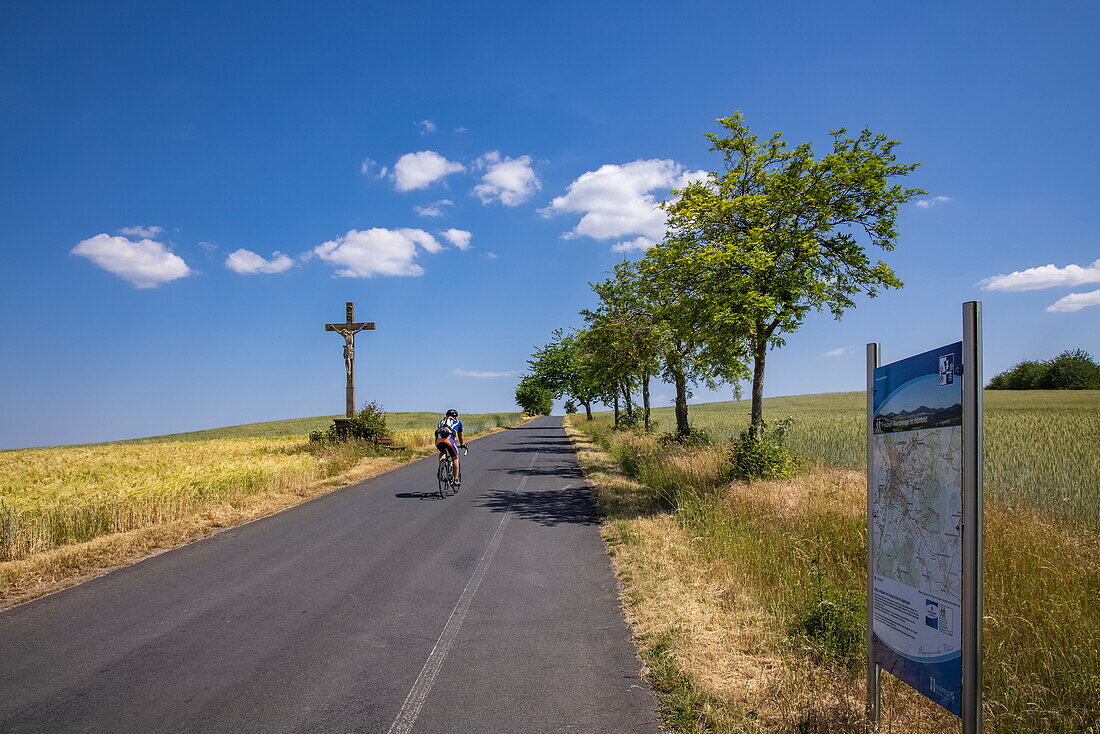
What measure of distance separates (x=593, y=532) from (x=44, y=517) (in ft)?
29.4

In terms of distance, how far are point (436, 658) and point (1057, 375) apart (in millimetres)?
95515

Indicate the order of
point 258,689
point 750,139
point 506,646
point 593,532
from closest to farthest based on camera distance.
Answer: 1. point 258,689
2. point 506,646
3. point 593,532
4. point 750,139

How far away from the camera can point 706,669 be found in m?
4.73

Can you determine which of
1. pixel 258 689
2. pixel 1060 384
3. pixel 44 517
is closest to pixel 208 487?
pixel 44 517

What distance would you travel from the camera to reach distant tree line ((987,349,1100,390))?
70.4 meters

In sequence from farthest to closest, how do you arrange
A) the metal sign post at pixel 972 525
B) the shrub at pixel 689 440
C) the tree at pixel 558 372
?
the tree at pixel 558 372
the shrub at pixel 689 440
the metal sign post at pixel 972 525

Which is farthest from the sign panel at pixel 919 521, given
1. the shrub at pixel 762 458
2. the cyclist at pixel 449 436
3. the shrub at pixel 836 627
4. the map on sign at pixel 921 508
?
the cyclist at pixel 449 436

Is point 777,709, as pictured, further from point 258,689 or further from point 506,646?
point 258,689

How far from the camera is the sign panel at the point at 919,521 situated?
292 cm

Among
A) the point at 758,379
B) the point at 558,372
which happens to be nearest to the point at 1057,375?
the point at 558,372

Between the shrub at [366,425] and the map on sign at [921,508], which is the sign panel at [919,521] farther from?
the shrub at [366,425]

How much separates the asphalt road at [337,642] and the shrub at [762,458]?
3542 mm

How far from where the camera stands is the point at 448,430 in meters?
14.6

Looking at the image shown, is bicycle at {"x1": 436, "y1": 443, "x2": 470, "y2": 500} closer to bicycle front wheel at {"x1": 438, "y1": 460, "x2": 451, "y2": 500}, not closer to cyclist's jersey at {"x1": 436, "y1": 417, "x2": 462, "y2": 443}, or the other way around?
bicycle front wheel at {"x1": 438, "y1": 460, "x2": 451, "y2": 500}
